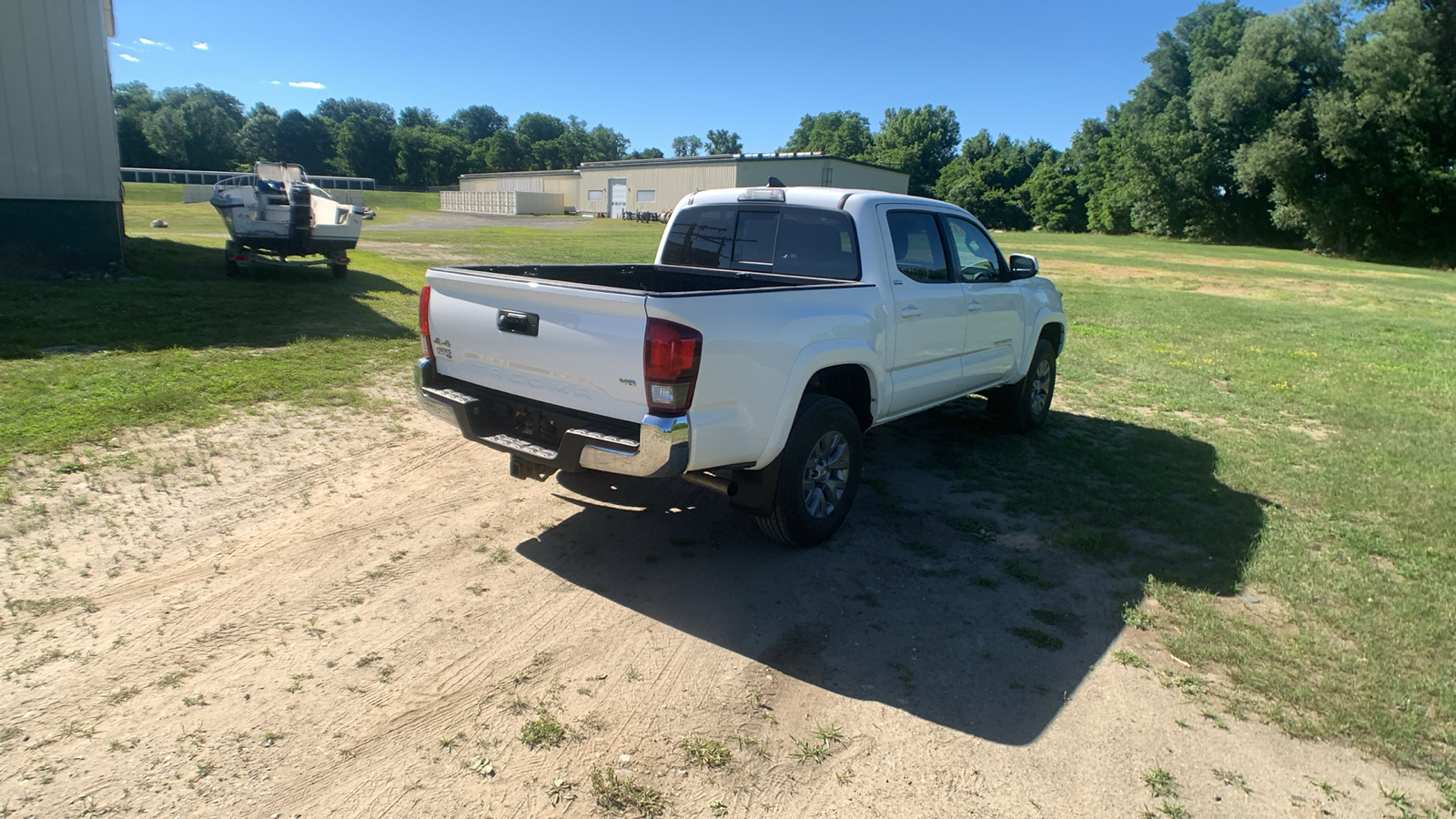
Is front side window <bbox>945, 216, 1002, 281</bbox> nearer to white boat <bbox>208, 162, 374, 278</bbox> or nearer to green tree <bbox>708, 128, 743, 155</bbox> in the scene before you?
white boat <bbox>208, 162, 374, 278</bbox>

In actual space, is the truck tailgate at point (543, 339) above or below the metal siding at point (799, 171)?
below

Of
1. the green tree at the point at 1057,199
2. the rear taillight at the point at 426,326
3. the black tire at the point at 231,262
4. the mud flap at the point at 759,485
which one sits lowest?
the mud flap at the point at 759,485

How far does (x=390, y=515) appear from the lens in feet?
16.6

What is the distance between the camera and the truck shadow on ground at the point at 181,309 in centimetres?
880

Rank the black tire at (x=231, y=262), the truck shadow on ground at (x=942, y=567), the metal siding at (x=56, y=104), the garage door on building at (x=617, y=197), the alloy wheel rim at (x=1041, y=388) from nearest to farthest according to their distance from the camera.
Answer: the truck shadow on ground at (x=942, y=567) → the alloy wheel rim at (x=1041, y=388) → the metal siding at (x=56, y=104) → the black tire at (x=231, y=262) → the garage door on building at (x=617, y=197)

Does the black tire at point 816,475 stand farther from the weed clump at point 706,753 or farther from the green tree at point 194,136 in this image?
the green tree at point 194,136

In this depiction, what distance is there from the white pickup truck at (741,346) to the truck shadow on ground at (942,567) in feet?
1.50

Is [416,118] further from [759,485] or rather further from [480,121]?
[759,485]

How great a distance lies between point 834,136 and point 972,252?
14125 centimetres

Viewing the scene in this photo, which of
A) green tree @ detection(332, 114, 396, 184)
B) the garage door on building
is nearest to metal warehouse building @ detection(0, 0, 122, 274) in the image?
the garage door on building

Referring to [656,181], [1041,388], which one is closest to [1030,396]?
[1041,388]

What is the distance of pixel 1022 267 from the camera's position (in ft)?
22.5

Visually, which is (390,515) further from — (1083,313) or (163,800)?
(1083,313)

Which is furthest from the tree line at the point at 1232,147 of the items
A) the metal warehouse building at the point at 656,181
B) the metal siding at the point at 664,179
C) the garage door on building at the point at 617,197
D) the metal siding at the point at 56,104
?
the metal siding at the point at 56,104
